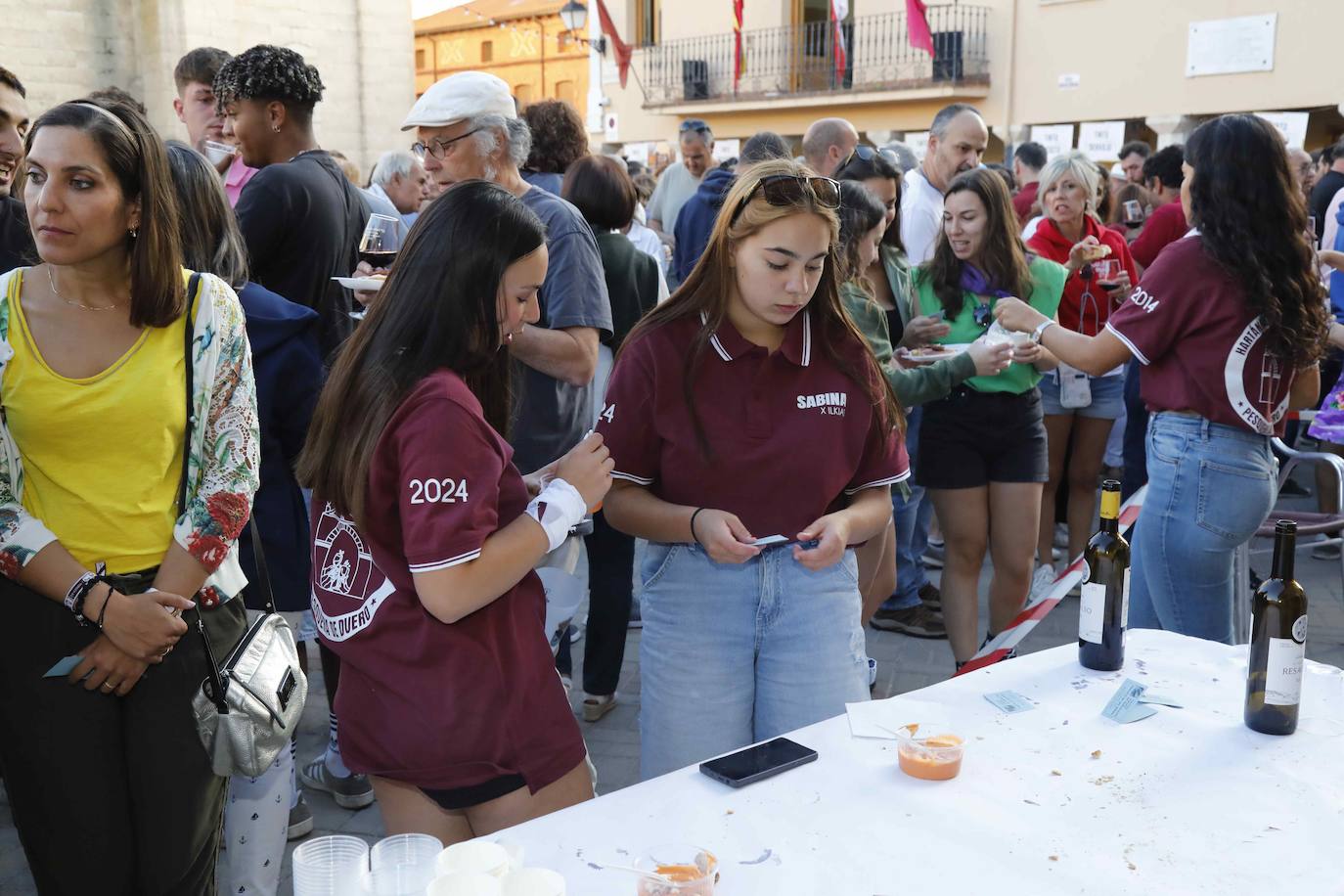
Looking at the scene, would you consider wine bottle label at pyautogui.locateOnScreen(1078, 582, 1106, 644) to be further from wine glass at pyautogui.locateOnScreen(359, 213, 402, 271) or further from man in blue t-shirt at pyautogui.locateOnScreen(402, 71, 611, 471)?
wine glass at pyautogui.locateOnScreen(359, 213, 402, 271)

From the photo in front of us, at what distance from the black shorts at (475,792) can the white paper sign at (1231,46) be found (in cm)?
1800

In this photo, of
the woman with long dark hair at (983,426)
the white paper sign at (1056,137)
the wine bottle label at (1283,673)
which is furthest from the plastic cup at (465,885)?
the white paper sign at (1056,137)

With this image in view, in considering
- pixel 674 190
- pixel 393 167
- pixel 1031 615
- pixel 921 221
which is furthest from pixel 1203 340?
pixel 674 190

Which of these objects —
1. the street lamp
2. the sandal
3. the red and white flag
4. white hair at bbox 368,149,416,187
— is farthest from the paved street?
the street lamp

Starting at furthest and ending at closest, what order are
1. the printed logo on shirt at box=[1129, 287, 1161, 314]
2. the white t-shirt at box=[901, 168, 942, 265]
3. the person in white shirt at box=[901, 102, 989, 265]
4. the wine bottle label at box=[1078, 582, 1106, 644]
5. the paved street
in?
the white t-shirt at box=[901, 168, 942, 265]
the person in white shirt at box=[901, 102, 989, 265]
the paved street
the printed logo on shirt at box=[1129, 287, 1161, 314]
the wine bottle label at box=[1078, 582, 1106, 644]

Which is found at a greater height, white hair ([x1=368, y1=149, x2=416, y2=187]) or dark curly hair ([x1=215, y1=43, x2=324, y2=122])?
dark curly hair ([x1=215, y1=43, x2=324, y2=122])

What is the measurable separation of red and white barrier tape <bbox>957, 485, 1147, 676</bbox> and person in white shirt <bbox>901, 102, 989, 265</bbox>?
6.23 ft

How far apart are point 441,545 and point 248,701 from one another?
1.91 ft

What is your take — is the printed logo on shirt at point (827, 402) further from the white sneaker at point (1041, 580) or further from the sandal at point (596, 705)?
the white sneaker at point (1041, 580)

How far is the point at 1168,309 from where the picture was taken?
3156 mm

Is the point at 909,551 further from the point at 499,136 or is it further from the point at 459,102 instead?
the point at 459,102

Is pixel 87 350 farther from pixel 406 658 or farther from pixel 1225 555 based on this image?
pixel 1225 555

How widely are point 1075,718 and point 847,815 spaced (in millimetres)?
589

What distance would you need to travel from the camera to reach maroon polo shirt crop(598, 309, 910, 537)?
2324 millimetres
